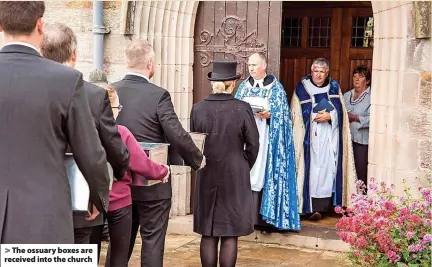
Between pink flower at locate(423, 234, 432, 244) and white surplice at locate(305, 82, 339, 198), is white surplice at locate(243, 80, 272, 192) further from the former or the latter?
pink flower at locate(423, 234, 432, 244)

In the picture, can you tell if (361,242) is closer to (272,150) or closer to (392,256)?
(392,256)

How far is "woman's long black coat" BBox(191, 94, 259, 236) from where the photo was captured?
5.09 meters

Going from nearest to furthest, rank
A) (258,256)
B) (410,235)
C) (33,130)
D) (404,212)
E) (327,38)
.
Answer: (33,130)
(410,235)
(404,212)
(258,256)
(327,38)

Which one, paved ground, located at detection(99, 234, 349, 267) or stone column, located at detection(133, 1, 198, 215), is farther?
stone column, located at detection(133, 1, 198, 215)

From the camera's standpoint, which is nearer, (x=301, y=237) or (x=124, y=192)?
(x=124, y=192)

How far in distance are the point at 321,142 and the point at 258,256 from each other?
155 cm

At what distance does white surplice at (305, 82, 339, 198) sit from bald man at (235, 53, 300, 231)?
74cm

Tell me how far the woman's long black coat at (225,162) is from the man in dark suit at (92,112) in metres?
1.68

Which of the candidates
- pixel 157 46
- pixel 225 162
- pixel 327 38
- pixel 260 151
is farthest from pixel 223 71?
pixel 327 38

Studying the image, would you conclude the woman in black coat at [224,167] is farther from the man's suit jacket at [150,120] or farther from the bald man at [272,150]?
the bald man at [272,150]

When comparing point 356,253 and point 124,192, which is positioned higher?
point 124,192

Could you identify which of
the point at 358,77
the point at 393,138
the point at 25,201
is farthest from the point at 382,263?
the point at 358,77

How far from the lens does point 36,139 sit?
8.73ft

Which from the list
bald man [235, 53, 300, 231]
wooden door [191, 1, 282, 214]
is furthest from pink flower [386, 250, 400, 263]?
wooden door [191, 1, 282, 214]
